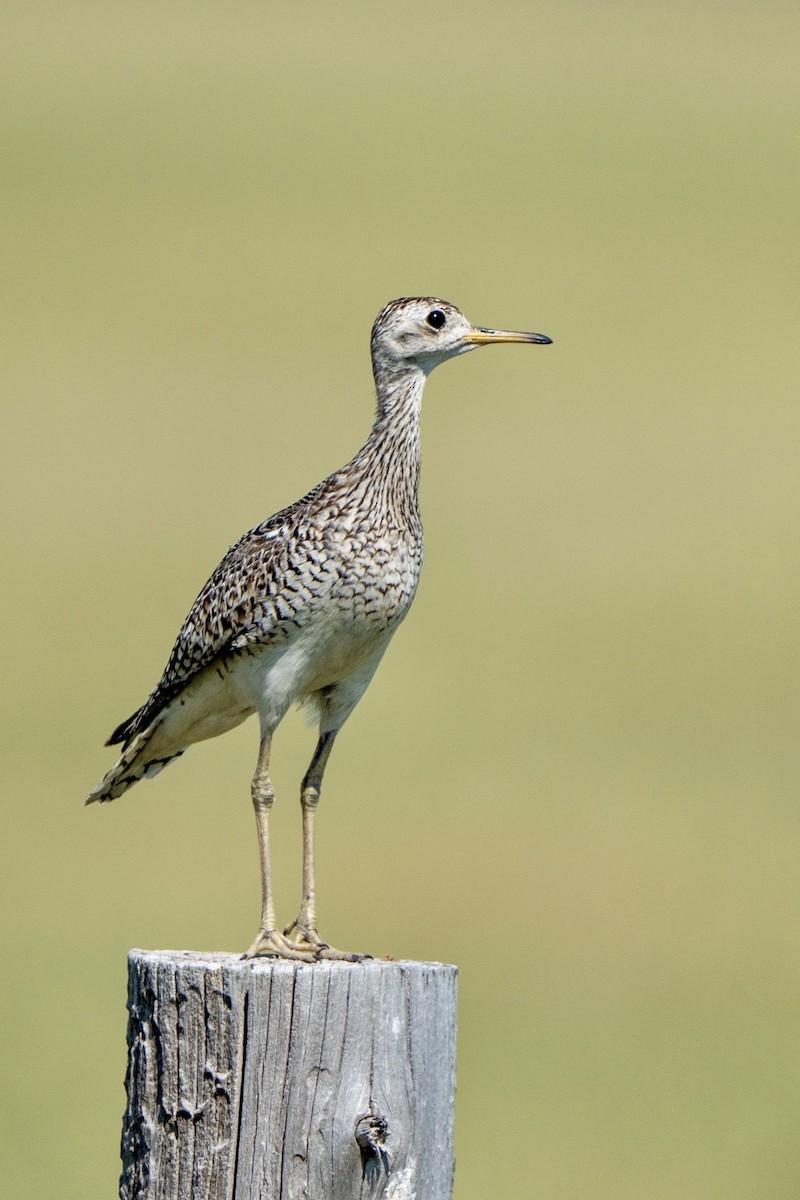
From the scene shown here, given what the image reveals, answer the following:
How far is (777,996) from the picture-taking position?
19750 mm

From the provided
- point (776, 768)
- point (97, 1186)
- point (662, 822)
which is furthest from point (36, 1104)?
point (776, 768)

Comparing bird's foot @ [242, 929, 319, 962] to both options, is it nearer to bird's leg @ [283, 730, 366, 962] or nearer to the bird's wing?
bird's leg @ [283, 730, 366, 962]

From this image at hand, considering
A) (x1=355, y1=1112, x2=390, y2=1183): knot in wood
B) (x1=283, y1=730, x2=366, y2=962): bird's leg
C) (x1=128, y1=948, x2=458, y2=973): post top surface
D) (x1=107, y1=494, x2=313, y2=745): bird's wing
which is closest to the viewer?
(x1=355, y1=1112, x2=390, y2=1183): knot in wood

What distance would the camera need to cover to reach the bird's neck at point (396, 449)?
8953mm

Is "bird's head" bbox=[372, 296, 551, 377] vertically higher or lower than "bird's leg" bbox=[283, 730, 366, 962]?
higher

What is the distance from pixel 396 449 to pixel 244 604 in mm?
943

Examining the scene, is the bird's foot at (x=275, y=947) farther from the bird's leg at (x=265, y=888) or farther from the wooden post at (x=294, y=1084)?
the wooden post at (x=294, y=1084)

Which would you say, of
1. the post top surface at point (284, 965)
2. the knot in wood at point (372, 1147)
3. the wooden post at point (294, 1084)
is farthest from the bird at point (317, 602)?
the knot in wood at point (372, 1147)

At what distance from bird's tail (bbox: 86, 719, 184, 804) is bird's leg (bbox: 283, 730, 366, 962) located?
0.80m

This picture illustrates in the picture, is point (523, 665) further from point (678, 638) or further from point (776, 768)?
point (776, 768)

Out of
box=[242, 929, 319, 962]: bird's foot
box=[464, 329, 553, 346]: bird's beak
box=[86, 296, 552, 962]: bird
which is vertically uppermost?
box=[464, 329, 553, 346]: bird's beak

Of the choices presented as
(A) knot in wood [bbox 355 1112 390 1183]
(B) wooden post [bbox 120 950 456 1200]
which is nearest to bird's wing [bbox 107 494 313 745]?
(B) wooden post [bbox 120 950 456 1200]

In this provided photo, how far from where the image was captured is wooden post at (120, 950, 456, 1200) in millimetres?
6211

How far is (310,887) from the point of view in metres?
8.68
